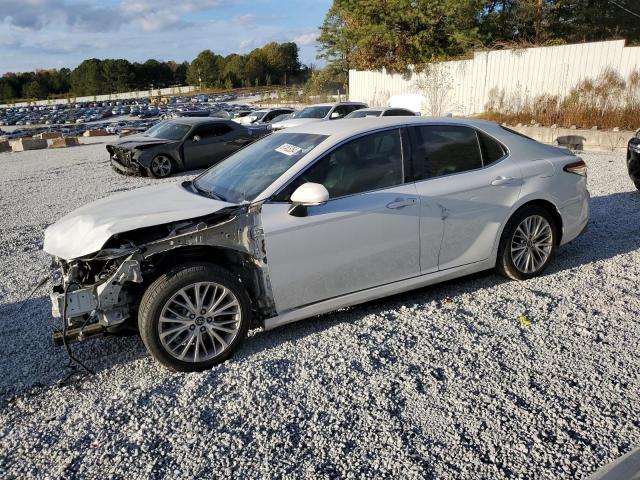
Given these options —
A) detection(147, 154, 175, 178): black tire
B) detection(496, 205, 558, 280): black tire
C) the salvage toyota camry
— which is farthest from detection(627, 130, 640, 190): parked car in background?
detection(147, 154, 175, 178): black tire

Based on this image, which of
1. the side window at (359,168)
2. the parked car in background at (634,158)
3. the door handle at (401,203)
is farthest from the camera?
the parked car in background at (634,158)

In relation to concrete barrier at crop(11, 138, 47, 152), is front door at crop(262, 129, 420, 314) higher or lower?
higher

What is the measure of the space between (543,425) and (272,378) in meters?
1.68

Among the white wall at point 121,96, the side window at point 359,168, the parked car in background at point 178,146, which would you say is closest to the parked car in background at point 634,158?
the side window at point 359,168

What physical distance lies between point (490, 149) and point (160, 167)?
10.0m

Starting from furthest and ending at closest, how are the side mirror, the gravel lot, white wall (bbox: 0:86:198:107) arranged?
1. white wall (bbox: 0:86:198:107)
2. the side mirror
3. the gravel lot

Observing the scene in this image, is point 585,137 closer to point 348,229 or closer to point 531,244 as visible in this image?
point 531,244

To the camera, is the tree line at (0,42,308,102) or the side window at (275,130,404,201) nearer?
the side window at (275,130,404,201)

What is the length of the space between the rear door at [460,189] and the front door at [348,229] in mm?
174

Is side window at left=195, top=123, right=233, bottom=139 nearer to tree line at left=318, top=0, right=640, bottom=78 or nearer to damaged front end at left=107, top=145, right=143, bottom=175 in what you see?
damaged front end at left=107, top=145, right=143, bottom=175

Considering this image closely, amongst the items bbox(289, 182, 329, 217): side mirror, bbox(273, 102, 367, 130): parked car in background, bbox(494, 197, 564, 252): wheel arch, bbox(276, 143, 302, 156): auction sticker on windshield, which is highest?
bbox(276, 143, 302, 156): auction sticker on windshield

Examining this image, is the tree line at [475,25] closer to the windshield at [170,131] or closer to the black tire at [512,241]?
the windshield at [170,131]

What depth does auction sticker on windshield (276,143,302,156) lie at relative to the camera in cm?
413

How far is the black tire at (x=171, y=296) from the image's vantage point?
3363 mm
